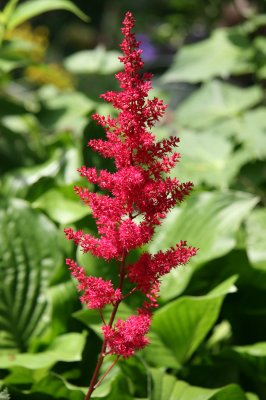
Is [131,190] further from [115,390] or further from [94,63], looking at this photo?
[94,63]

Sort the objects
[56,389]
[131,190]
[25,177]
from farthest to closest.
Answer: [25,177]
[56,389]
[131,190]

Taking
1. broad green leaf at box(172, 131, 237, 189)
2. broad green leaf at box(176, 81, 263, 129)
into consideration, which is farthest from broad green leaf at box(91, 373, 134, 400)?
broad green leaf at box(176, 81, 263, 129)

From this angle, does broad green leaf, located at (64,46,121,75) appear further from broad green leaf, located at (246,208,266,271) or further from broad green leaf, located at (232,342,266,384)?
broad green leaf, located at (232,342,266,384)

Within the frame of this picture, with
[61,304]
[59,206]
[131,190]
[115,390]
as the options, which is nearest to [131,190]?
[131,190]

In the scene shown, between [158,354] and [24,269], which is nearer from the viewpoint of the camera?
[158,354]

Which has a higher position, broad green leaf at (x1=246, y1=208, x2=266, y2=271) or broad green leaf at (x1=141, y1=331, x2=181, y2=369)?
broad green leaf at (x1=246, y1=208, x2=266, y2=271)

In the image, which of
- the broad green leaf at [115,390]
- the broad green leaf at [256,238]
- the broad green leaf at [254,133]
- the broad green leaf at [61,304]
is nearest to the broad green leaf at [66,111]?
the broad green leaf at [254,133]

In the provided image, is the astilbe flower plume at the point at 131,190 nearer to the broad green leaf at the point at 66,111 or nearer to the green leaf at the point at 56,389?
the green leaf at the point at 56,389

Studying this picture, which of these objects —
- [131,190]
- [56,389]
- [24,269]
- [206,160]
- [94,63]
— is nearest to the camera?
[131,190]
